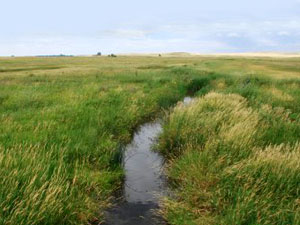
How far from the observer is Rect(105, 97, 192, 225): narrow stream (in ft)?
20.8

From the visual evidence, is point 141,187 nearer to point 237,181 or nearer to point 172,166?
point 172,166

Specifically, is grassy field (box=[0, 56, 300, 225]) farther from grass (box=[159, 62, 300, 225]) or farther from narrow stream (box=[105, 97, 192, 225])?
narrow stream (box=[105, 97, 192, 225])

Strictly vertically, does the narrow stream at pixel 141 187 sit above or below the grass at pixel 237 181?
below

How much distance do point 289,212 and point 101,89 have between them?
15.9m

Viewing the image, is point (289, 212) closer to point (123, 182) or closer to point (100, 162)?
point (123, 182)

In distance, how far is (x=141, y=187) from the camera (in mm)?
7797

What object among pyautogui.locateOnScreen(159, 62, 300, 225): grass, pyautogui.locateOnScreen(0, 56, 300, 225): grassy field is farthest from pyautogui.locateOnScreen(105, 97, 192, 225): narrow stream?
pyautogui.locateOnScreen(159, 62, 300, 225): grass

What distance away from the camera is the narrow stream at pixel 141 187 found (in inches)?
249

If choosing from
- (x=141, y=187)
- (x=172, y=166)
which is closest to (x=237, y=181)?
(x=172, y=166)

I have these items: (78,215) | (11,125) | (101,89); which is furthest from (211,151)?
(101,89)

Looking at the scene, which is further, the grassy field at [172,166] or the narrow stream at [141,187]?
the narrow stream at [141,187]

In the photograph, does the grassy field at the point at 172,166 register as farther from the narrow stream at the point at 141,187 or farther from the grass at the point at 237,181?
the narrow stream at the point at 141,187

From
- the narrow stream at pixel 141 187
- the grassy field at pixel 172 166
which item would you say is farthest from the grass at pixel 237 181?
the narrow stream at pixel 141 187

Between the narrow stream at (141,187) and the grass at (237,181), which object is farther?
the narrow stream at (141,187)
